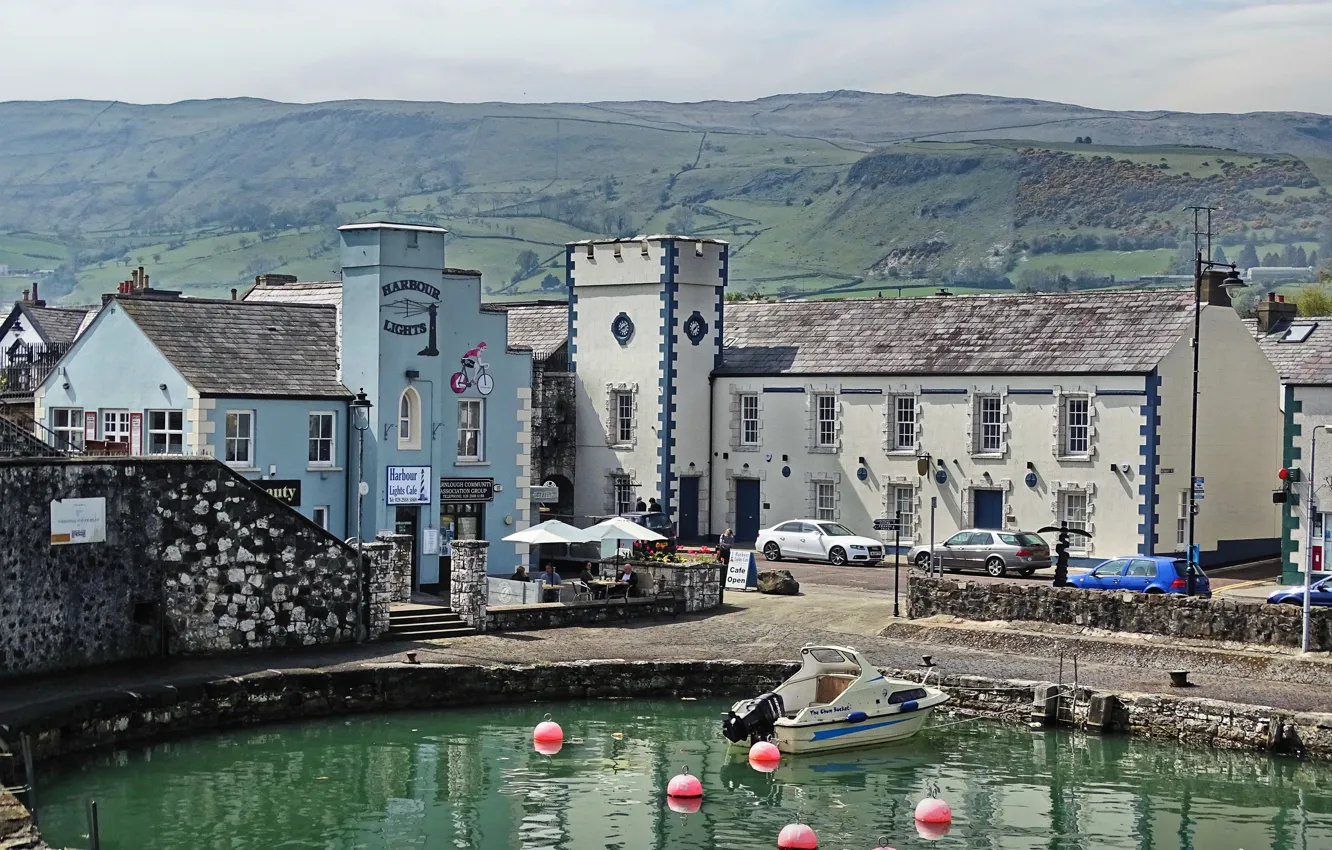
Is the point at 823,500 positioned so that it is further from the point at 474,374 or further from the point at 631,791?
the point at 631,791

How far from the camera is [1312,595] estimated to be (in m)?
38.8

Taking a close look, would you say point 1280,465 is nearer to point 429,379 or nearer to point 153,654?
point 429,379

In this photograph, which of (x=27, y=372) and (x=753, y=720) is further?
(x=27, y=372)

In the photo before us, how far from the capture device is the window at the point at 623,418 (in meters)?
57.6

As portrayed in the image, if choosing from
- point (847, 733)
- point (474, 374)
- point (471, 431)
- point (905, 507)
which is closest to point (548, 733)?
point (847, 733)

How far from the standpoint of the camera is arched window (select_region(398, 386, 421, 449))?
146ft

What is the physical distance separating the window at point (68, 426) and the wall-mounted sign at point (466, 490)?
29.2 feet

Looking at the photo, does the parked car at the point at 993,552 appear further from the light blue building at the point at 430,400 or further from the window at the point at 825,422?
the light blue building at the point at 430,400

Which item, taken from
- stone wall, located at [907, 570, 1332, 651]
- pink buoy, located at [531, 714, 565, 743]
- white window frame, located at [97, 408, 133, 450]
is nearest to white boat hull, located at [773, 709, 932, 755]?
pink buoy, located at [531, 714, 565, 743]

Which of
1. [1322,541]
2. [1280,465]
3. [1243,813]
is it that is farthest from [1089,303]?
[1243,813]

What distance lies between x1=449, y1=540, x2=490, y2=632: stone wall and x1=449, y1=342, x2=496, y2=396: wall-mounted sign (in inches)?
301

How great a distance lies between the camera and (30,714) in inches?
1117

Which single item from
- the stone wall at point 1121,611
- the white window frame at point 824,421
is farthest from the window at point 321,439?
the white window frame at point 824,421

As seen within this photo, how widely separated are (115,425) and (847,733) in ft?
67.9
